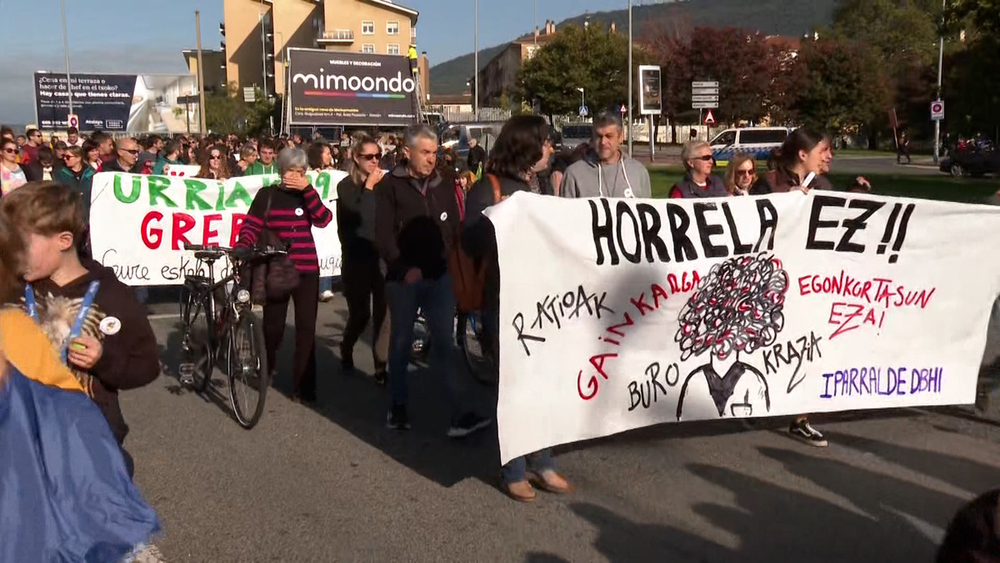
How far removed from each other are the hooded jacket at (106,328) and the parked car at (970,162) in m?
37.0

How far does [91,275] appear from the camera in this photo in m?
3.45

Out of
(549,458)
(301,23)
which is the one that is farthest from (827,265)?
(301,23)

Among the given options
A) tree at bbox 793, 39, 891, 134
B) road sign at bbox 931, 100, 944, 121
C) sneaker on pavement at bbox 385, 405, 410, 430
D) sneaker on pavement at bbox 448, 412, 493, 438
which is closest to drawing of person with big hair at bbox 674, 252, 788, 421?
sneaker on pavement at bbox 448, 412, 493, 438

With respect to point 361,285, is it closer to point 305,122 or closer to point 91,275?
point 91,275

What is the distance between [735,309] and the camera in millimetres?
5871

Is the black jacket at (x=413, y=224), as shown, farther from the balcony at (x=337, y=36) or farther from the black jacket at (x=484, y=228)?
the balcony at (x=337, y=36)

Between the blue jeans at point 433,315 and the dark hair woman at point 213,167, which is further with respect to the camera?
the dark hair woman at point 213,167

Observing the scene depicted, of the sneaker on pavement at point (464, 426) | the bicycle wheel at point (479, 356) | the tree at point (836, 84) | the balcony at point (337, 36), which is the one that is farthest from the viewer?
the balcony at point (337, 36)

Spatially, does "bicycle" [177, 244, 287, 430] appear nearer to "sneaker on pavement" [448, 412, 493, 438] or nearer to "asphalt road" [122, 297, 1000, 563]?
"asphalt road" [122, 297, 1000, 563]

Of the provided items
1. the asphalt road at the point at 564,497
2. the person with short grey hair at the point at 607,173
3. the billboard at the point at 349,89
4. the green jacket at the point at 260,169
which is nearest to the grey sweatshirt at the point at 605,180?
the person with short grey hair at the point at 607,173

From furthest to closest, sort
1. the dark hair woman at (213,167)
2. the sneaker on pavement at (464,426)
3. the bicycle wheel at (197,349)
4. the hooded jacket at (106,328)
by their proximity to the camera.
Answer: the dark hair woman at (213,167), the bicycle wheel at (197,349), the sneaker on pavement at (464,426), the hooded jacket at (106,328)

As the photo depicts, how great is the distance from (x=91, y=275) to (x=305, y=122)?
18.0 m

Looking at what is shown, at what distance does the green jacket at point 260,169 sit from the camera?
42.4 feet

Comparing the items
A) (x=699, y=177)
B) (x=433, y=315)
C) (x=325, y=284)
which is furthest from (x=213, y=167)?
(x=699, y=177)
